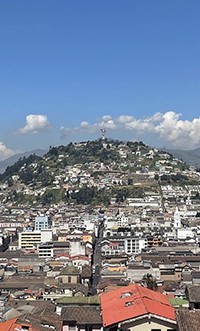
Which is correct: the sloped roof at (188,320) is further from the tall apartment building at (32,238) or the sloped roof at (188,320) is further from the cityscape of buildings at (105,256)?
the tall apartment building at (32,238)

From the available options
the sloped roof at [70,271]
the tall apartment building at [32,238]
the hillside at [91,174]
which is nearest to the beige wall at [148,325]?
the sloped roof at [70,271]

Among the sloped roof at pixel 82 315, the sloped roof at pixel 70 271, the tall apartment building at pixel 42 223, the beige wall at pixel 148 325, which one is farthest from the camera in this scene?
the tall apartment building at pixel 42 223

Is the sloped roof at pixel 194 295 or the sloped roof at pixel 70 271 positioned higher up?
the sloped roof at pixel 194 295

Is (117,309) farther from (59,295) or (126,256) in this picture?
(126,256)

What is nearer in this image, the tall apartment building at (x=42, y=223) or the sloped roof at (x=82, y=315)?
the sloped roof at (x=82, y=315)

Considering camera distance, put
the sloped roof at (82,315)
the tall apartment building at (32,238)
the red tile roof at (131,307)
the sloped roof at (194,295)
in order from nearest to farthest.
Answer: the red tile roof at (131,307), the sloped roof at (82,315), the sloped roof at (194,295), the tall apartment building at (32,238)

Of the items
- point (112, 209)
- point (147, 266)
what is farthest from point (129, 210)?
point (147, 266)

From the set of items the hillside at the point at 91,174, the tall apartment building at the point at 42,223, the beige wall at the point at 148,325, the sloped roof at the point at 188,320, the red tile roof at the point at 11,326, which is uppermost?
the hillside at the point at 91,174

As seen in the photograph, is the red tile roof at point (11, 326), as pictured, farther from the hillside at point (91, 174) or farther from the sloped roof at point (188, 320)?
the hillside at point (91, 174)
